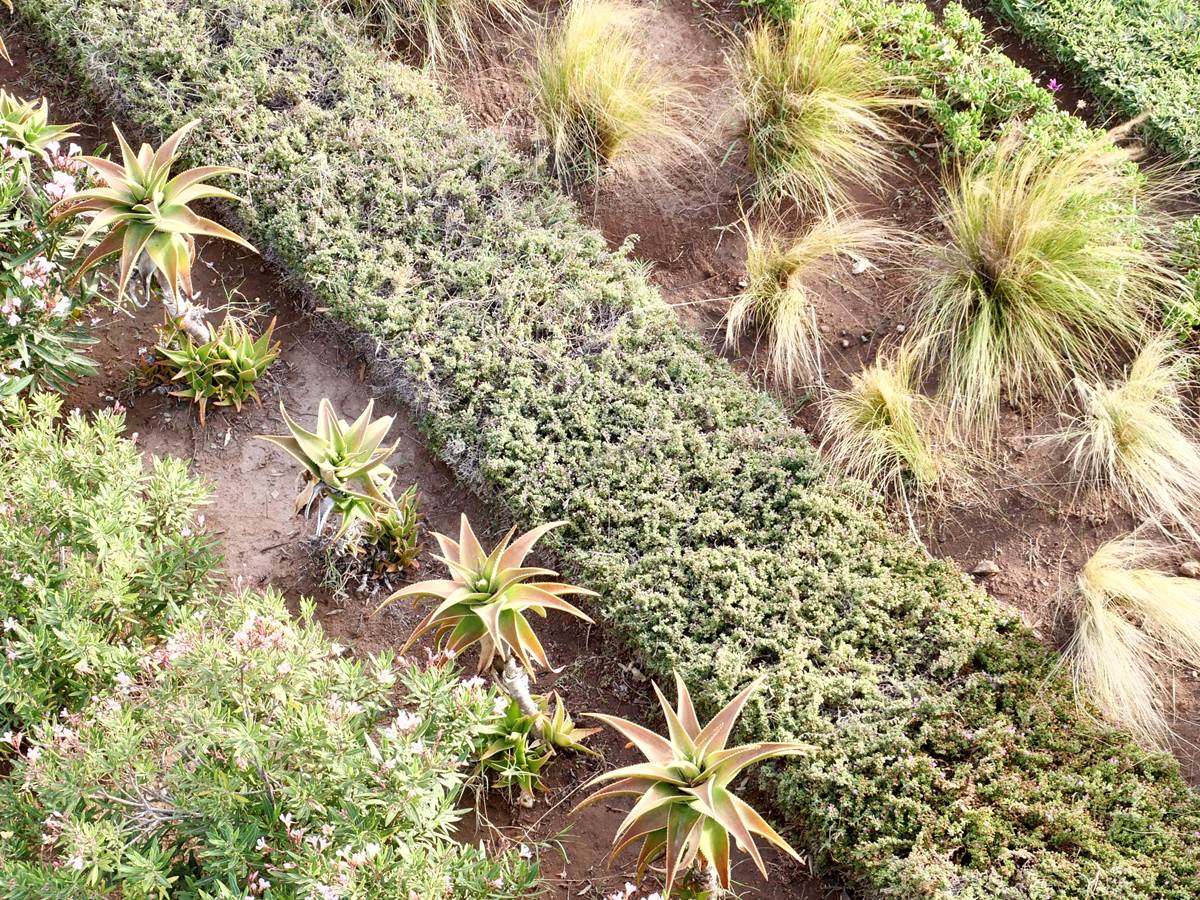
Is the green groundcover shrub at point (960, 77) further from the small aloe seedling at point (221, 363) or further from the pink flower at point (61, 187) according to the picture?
the pink flower at point (61, 187)

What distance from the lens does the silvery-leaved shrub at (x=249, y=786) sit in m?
2.65

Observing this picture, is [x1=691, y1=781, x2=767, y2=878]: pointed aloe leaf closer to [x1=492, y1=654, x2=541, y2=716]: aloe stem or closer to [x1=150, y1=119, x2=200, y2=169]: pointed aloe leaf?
[x1=492, y1=654, x2=541, y2=716]: aloe stem

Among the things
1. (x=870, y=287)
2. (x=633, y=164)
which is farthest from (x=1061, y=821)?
(x=633, y=164)

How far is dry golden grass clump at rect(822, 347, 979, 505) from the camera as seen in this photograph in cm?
428

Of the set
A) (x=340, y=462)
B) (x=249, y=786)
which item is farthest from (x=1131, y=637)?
(x=249, y=786)

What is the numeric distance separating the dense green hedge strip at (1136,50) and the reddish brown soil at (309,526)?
3.73m

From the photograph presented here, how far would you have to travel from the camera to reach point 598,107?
16.5 ft

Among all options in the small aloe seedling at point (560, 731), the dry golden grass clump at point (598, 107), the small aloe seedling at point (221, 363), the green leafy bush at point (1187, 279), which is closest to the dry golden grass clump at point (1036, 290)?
the green leafy bush at point (1187, 279)

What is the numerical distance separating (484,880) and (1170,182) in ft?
14.6

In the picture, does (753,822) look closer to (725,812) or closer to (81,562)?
(725,812)

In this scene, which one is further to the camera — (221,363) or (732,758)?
(221,363)

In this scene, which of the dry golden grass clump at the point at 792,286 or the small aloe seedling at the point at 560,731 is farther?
the dry golden grass clump at the point at 792,286

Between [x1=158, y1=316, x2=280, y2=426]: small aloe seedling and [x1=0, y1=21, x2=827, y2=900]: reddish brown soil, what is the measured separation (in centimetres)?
11

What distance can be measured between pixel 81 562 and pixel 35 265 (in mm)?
1577
